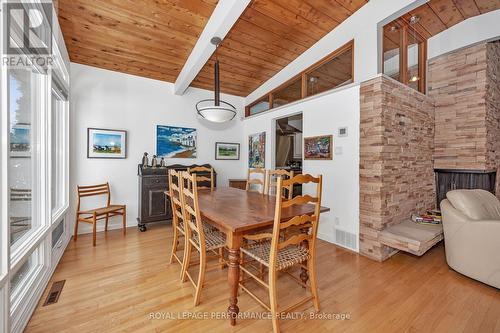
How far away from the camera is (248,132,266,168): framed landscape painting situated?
4.71 metres

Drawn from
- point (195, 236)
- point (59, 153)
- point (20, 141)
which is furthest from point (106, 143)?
point (195, 236)

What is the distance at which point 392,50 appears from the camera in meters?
3.06

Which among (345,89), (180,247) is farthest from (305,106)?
(180,247)

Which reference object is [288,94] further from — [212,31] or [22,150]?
[22,150]

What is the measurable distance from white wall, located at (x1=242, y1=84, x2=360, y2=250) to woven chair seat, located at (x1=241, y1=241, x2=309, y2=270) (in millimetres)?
1494

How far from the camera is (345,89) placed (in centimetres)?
306

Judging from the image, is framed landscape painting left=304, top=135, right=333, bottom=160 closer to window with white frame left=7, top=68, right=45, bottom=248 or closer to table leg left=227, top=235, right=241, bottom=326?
table leg left=227, top=235, right=241, bottom=326

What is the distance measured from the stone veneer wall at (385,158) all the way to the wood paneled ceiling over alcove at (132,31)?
2.35 metres

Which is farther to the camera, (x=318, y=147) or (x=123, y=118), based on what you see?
(x=123, y=118)

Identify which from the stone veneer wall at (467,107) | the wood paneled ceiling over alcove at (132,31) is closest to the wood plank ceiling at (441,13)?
the stone veneer wall at (467,107)

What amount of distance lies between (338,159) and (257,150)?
6.75 ft

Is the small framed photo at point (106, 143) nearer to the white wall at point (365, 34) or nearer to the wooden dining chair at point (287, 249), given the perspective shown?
the wooden dining chair at point (287, 249)

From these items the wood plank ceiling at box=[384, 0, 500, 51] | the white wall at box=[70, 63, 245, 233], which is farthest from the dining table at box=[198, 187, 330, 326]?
the wood plank ceiling at box=[384, 0, 500, 51]

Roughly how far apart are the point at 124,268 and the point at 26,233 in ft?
3.09
